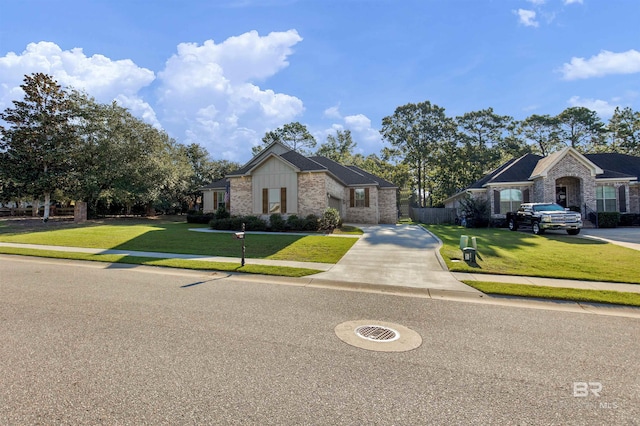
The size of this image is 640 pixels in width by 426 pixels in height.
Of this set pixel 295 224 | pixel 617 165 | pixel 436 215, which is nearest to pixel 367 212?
pixel 436 215

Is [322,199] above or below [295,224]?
above

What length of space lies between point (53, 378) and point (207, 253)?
8.96m

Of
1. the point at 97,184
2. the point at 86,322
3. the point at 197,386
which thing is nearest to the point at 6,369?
the point at 86,322

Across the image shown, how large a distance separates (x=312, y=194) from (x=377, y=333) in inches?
646

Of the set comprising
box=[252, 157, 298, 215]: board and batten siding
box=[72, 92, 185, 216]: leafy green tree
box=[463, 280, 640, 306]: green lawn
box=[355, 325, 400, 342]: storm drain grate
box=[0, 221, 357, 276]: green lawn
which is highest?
box=[72, 92, 185, 216]: leafy green tree

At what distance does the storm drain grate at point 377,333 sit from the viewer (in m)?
4.32

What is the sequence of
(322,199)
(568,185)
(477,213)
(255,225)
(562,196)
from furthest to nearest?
(562,196), (568,185), (477,213), (322,199), (255,225)

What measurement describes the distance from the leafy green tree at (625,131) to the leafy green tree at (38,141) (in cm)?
6236

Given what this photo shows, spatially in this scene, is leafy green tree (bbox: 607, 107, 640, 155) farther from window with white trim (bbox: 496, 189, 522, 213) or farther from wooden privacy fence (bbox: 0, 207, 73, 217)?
wooden privacy fence (bbox: 0, 207, 73, 217)

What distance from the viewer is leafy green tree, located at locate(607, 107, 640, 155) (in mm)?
38250

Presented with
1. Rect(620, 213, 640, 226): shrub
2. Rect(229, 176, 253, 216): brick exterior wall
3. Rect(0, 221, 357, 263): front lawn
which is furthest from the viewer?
Rect(229, 176, 253, 216): brick exterior wall

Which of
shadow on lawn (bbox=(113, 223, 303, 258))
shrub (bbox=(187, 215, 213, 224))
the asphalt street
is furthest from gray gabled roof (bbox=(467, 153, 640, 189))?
shrub (bbox=(187, 215, 213, 224))

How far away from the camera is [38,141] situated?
82.3ft

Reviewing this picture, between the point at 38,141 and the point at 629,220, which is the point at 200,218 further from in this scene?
the point at 629,220
